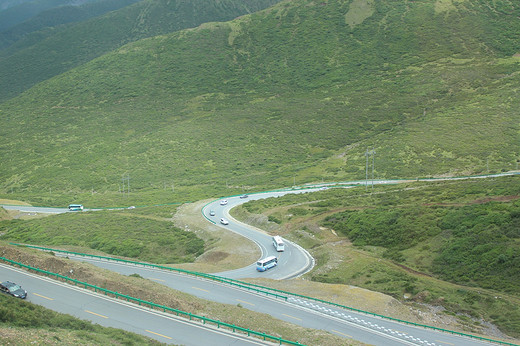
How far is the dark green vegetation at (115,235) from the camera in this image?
138 ft

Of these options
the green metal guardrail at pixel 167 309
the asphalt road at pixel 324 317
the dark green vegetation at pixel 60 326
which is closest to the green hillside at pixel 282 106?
the green metal guardrail at pixel 167 309

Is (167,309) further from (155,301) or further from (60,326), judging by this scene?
(60,326)

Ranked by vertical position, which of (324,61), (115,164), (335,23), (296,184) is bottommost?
(296,184)

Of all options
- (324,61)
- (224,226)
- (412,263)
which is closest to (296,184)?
(224,226)

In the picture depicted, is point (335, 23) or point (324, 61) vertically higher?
point (335, 23)

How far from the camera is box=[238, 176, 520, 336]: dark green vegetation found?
88.6ft

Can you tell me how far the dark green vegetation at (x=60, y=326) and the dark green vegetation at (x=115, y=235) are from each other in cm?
2065

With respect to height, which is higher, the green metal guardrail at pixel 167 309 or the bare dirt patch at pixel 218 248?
the green metal guardrail at pixel 167 309

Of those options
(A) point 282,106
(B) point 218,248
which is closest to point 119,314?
(B) point 218,248

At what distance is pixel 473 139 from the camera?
252ft

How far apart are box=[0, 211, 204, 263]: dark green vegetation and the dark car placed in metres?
17.8

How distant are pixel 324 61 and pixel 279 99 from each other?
22.5 meters

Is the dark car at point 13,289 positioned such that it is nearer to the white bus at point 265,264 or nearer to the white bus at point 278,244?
the white bus at point 265,264

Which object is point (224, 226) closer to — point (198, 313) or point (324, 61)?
point (198, 313)
